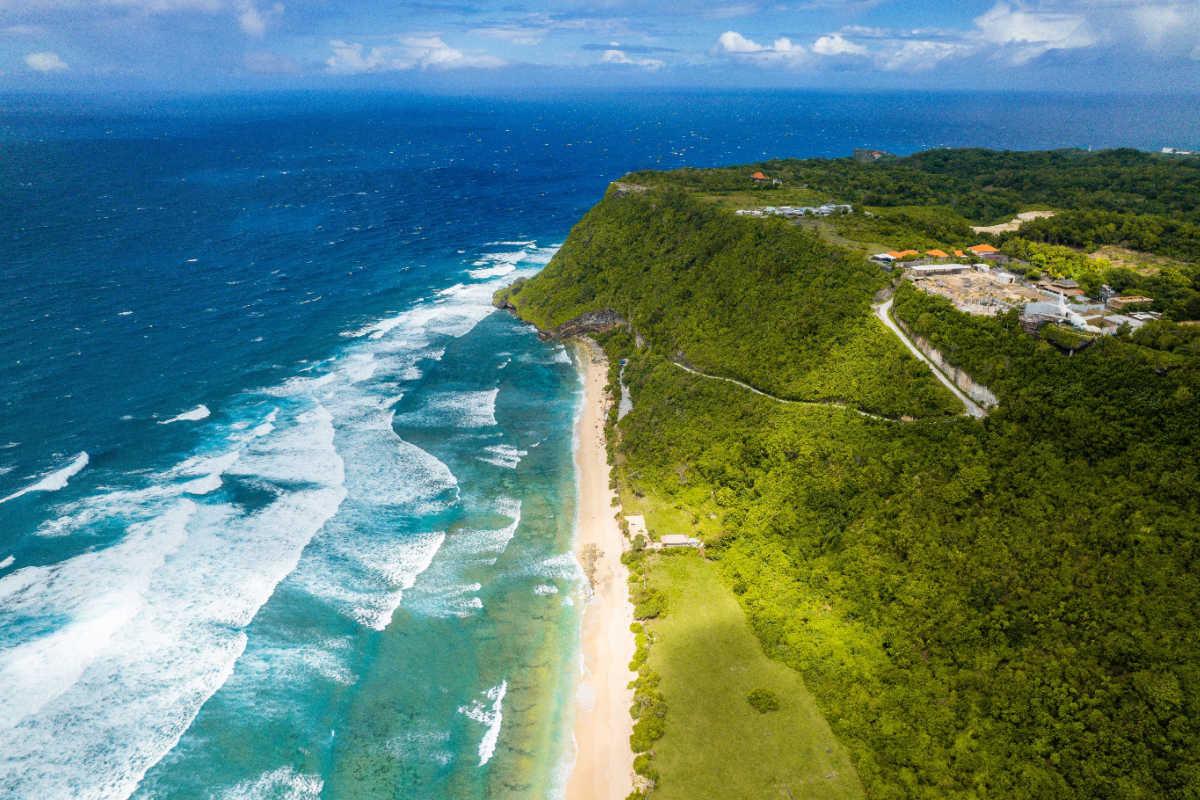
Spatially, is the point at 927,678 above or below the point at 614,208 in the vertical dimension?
below

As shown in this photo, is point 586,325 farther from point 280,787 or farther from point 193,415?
point 280,787

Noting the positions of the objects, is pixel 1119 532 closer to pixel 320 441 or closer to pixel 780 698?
pixel 780 698

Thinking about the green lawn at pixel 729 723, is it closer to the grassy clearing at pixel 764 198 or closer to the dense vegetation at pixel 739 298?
the dense vegetation at pixel 739 298

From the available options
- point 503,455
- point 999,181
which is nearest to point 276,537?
point 503,455

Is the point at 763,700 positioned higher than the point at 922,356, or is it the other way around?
the point at 922,356

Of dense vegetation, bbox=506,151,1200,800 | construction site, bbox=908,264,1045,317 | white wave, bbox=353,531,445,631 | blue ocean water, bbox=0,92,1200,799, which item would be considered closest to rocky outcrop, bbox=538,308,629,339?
blue ocean water, bbox=0,92,1200,799

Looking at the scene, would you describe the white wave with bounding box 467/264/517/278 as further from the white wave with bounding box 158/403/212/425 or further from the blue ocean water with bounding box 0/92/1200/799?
the white wave with bounding box 158/403/212/425

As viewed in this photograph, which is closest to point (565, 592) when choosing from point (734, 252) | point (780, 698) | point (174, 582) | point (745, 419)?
point (780, 698)
